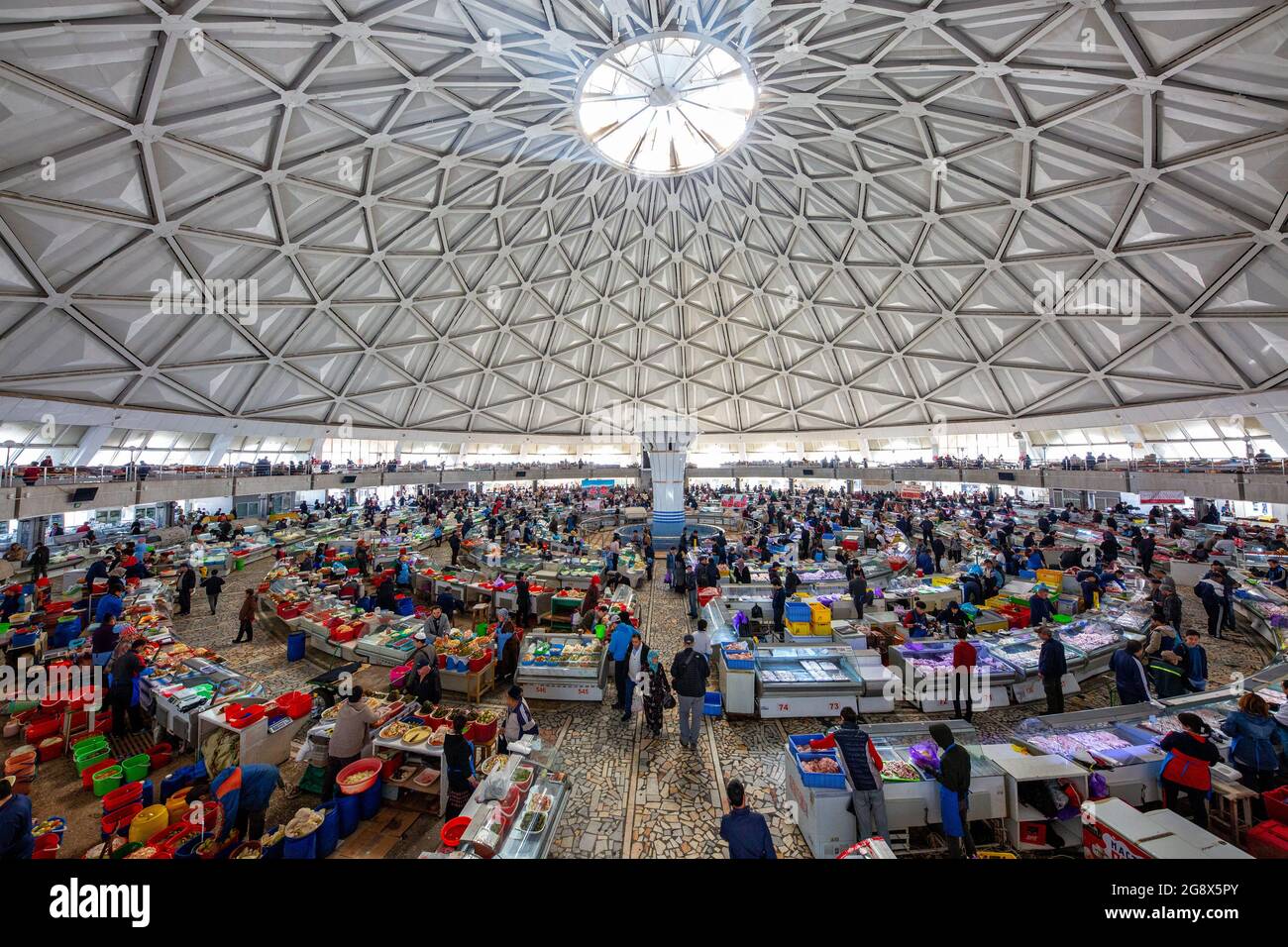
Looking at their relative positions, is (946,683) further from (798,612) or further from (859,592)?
(859,592)

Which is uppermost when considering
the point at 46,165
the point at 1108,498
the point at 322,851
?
the point at 46,165

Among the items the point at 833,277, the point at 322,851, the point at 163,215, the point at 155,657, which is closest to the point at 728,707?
A: the point at 322,851

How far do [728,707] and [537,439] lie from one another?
37.8 metres

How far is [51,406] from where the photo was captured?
20250 mm

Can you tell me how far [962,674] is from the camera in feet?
31.2

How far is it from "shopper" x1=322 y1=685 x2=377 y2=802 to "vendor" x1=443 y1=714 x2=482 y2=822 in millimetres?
1308

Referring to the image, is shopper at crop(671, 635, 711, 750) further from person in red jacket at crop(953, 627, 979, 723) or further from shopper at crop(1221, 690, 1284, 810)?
shopper at crop(1221, 690, 1284, 810)

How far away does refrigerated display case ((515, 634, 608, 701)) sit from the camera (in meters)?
10.5

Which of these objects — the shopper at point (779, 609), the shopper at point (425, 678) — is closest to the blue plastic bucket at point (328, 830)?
the shopper at point (425, 678)

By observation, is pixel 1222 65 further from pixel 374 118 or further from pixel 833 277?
pixel 374 118

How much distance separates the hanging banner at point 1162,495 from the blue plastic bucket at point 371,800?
29.6 metres

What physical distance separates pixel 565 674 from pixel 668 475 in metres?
22.8

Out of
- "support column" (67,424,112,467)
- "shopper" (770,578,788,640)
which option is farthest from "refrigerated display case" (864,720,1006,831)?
"support column" (67,424,112,467)

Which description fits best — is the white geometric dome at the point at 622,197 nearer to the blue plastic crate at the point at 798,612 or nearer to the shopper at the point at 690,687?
the blue plastic crate at the point at 798,612
